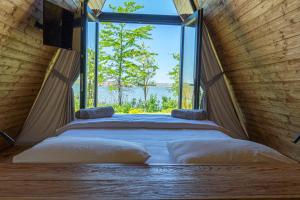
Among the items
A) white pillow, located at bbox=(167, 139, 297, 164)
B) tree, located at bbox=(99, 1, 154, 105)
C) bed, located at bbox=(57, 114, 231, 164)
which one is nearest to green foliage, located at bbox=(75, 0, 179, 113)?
tree, located at bbox=(99, 1, 154, 105)

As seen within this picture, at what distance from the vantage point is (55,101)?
3799mm

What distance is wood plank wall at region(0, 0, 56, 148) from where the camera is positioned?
A: 228 cm

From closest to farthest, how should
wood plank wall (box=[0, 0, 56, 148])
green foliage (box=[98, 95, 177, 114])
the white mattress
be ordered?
the white mattress < wood plank wall (box=[0, 0, 56, 148]) < green foliage (box=[98, 95, 177, 114])

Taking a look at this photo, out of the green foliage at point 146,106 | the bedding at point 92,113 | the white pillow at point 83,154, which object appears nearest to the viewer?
the white pillow at point 83,154

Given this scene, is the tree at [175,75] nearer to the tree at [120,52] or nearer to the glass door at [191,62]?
the glass door at [191,62]

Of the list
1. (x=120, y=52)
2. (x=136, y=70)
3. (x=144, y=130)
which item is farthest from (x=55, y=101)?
(x=136, y=70)

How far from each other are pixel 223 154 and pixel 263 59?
63.1 inches

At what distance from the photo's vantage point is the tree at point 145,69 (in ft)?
17.8

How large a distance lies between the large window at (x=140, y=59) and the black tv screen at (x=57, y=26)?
94 cm

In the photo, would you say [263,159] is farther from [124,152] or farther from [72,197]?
[72,197]

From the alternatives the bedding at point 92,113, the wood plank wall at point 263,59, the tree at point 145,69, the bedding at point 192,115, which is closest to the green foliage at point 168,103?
the tree at point 145,69

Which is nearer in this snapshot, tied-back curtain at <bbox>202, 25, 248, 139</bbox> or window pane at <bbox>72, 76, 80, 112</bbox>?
window pane at <bbox>72, 76, 80, 112</bbox>

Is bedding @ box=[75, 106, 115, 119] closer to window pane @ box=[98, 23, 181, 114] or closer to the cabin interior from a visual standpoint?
the cabin interior

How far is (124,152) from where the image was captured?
4.76 feet
